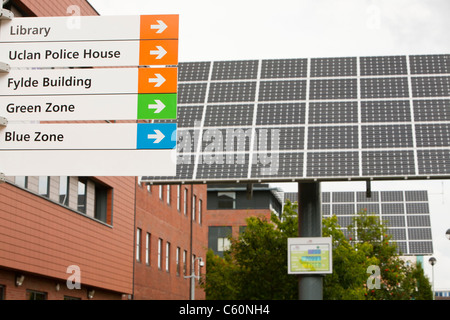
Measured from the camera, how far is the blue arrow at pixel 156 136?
5.59m

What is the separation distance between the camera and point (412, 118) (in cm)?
2367

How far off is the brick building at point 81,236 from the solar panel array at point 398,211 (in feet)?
70.4

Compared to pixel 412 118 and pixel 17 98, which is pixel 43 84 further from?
pixel 412 118

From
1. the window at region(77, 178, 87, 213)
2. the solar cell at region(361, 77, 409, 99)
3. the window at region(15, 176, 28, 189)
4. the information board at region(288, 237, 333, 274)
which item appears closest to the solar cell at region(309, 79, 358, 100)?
the solar cell at region(361, 77, 409, 99)

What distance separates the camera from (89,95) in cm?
570

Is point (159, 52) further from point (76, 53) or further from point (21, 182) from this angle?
point (21, 182)

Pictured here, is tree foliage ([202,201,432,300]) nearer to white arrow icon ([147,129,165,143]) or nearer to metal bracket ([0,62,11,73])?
white arrow icon ([147,129,165,143])

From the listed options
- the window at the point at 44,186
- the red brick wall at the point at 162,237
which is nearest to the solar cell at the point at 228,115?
the window at the point at 44,186

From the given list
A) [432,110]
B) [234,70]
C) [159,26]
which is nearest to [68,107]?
[159,26]

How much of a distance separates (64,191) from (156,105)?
83.2 ft

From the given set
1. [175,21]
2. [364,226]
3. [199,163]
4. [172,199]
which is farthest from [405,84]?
[172,199]

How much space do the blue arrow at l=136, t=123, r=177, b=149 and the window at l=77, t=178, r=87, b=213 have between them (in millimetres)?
27292

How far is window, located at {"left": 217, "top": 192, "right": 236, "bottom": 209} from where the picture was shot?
314 ft

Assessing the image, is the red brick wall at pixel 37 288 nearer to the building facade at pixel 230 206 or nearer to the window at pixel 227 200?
the building facade at pixel 230 206
